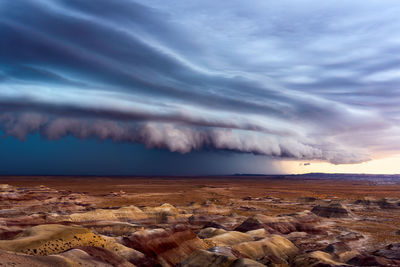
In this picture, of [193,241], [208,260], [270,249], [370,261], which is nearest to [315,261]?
[370,261]

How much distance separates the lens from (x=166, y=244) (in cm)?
3275

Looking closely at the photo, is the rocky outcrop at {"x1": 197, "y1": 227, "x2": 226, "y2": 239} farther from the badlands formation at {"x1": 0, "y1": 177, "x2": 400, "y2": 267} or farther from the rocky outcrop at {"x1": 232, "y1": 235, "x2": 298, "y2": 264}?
Answer: the rocky outcrop at {"x1": 232, "y1": 235, "x2": 298, "y2": 264}

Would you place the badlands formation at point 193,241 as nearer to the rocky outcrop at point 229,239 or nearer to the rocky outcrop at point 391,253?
the rocky outcrop at point 391,253

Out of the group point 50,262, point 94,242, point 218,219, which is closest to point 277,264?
point 94,242

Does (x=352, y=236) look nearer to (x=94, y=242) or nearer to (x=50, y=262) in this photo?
(x=94, y=242)

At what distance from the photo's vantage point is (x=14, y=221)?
4738cm

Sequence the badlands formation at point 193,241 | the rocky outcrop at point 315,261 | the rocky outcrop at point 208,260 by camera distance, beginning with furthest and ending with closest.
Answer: the rocky outcrop at point 315,261 → the badlands formation at point 193,241 → the rocky outcrop at point 208,260

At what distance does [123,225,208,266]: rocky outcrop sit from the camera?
31.2m

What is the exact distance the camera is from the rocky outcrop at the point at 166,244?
102 ft

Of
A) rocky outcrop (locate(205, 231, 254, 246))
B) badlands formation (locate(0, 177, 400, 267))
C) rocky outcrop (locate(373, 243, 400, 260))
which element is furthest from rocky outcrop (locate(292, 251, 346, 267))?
rocky outcrop (locate(205, 231, 254, 246))

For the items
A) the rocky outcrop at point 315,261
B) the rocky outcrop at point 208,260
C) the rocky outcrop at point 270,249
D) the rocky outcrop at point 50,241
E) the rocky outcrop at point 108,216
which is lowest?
the rocky outcrop at point 108,216

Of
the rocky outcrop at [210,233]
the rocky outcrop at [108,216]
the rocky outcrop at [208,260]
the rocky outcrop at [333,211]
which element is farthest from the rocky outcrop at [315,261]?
the rocky outcrop at [333,211]

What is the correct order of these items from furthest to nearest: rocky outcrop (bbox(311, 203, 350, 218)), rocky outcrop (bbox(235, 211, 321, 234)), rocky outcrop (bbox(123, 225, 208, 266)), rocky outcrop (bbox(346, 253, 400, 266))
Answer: rocky outcrop (bbox(311, 203, 350, 218)), rocky outcrop (bbox(235, 211, 321, 234)), rocky outcrop (bbox(123, 225, 208, 266)), rocky outcrop (bbox(346, 253, 400, 266))

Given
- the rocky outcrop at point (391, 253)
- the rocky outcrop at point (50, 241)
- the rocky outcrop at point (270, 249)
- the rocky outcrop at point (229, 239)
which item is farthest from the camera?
the rocky outcrop at point (229, 239)
